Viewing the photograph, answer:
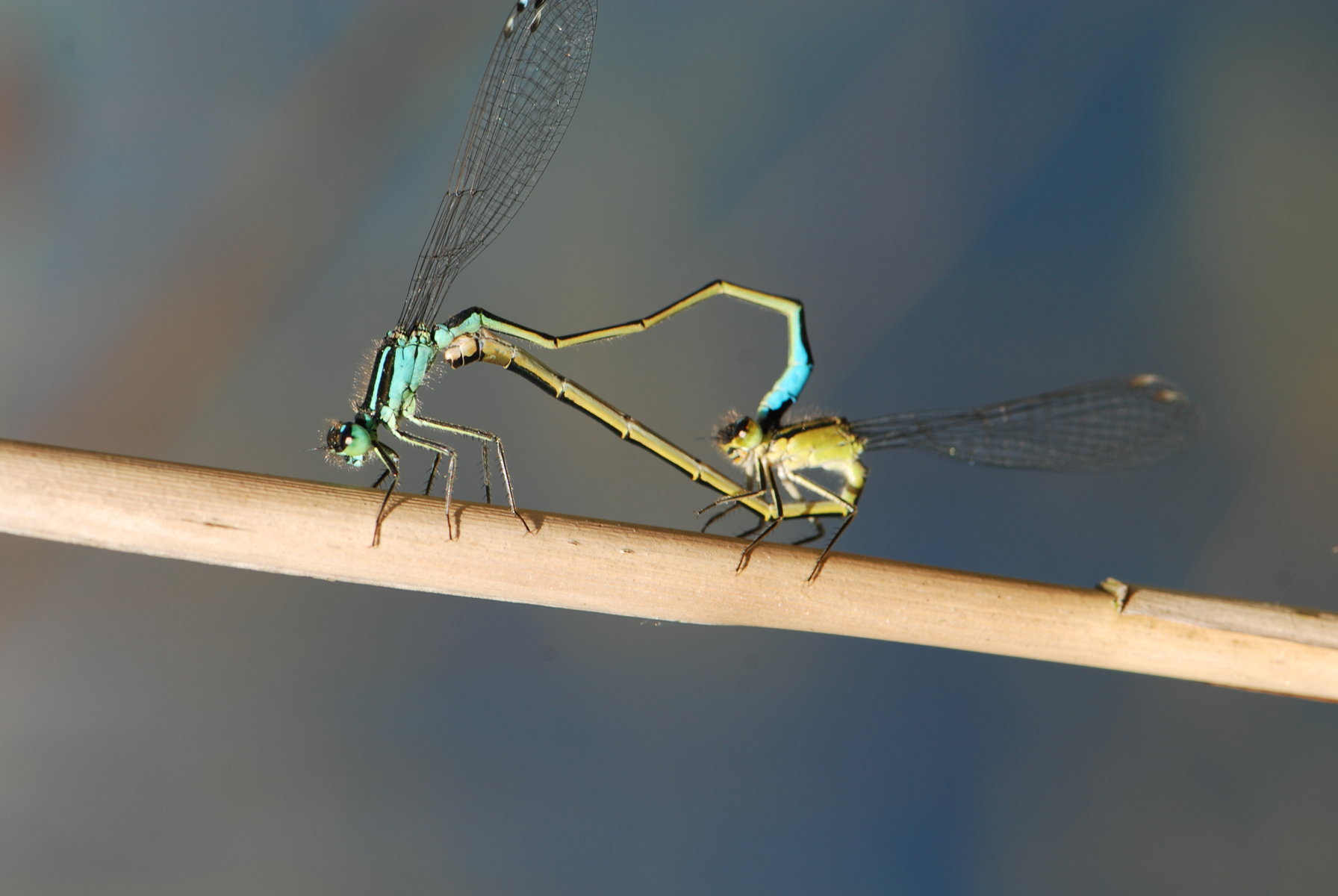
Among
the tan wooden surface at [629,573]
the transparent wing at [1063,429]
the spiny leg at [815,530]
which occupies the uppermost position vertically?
the transparent wing at [1063,429]

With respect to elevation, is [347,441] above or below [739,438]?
below

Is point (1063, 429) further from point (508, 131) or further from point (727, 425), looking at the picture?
point (508, 131)

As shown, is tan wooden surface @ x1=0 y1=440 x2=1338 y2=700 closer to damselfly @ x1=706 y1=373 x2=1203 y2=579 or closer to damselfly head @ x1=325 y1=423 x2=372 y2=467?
damselfly head @ x1=325 y1=423 x2=372 y2=467

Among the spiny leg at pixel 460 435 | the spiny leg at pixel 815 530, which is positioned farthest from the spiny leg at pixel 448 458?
the spiny leg at pixel 815 530

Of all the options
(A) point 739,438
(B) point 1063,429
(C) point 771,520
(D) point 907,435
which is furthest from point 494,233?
(B) point 1063,429

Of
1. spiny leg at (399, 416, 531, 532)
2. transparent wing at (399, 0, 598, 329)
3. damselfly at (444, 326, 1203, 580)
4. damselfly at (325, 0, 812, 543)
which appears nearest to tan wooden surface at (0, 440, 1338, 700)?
spiny leg at (399, 416, 531, 532)

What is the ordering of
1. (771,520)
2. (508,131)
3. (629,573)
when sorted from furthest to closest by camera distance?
(508,131) < (771,520) < (629,573)

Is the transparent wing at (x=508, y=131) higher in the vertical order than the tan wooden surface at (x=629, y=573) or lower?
higher

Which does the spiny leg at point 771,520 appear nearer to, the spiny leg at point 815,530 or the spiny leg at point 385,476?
the spiny leg at point 815,530
